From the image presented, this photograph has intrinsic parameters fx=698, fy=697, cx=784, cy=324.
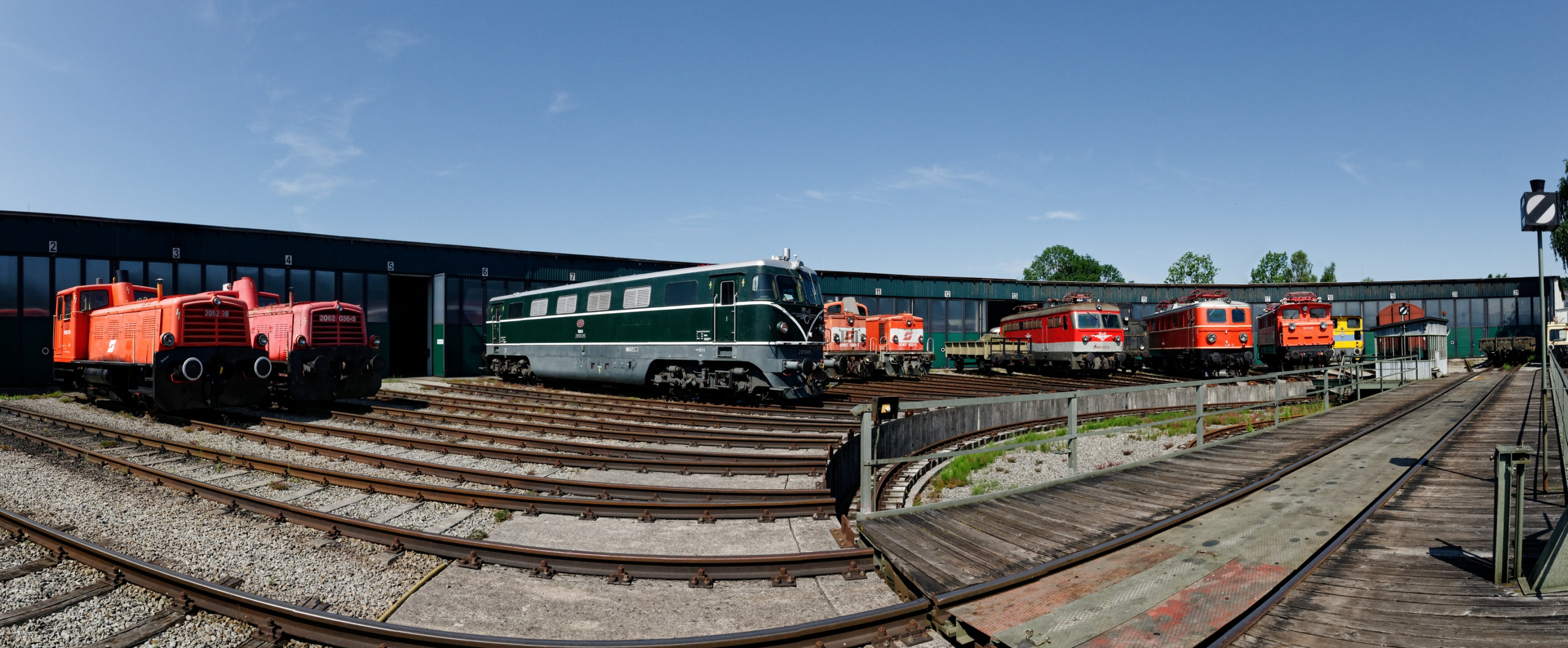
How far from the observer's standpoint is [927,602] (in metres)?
4.64

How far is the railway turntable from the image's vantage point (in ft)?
14.6

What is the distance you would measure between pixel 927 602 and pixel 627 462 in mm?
5449

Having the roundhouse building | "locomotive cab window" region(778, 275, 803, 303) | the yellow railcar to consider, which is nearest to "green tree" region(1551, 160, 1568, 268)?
the roundhouse building

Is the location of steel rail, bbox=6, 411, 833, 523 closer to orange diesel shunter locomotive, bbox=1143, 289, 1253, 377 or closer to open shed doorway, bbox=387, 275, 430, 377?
open shed doorway, bbox=387, 275, 430, 377

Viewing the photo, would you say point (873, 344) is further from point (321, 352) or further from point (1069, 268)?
point (1069, 268)

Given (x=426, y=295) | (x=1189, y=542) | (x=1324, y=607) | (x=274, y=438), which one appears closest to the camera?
(x=1324, y=607)

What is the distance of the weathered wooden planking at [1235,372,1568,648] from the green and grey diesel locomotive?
1014 centimetres

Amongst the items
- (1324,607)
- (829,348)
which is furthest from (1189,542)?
(829,348)

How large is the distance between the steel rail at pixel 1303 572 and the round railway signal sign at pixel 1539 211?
300 centimetres

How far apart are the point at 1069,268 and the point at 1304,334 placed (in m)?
71.6

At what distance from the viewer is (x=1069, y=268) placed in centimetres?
9431

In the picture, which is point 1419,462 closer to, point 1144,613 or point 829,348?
point 1144,613

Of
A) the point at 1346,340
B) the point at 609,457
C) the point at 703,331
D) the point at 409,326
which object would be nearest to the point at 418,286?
the point at 409,326

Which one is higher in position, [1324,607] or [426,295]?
[426,295]
